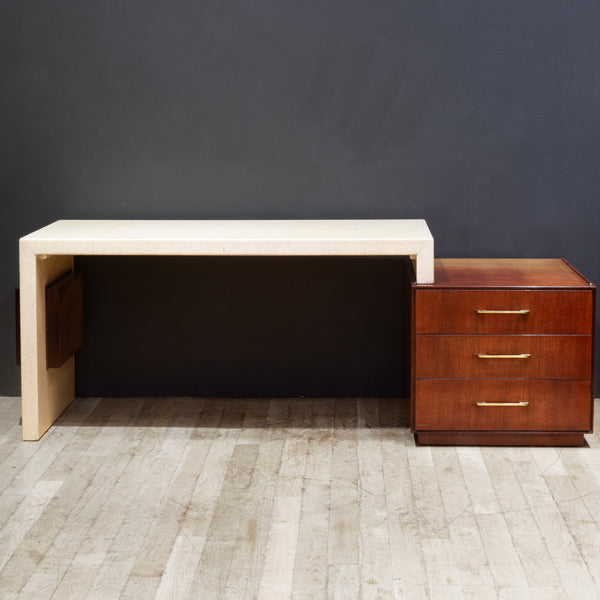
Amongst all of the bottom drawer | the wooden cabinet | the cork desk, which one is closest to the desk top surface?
the cork desk

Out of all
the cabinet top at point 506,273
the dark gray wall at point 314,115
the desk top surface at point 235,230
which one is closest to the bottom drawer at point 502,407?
the cabinet top at point 506,273

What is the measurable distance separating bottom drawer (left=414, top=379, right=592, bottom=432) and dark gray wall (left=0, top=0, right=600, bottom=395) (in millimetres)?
630

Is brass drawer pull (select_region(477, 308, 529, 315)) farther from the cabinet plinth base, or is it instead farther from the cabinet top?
the cabinet plinth base

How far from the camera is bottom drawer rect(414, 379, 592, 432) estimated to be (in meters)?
2.84

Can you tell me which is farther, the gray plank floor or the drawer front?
the drawer front

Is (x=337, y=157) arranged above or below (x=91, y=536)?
above

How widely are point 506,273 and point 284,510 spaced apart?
3.66ft

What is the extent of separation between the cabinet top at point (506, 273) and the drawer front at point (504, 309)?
Answer: 3 centimetres

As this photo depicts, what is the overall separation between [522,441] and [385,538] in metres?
0.80

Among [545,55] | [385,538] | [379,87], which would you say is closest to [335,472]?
[385,538]

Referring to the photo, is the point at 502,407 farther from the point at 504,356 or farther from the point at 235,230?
the point at 235,230

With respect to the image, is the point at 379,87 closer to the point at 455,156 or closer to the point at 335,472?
the point at 455,156

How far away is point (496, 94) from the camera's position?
3.19 m

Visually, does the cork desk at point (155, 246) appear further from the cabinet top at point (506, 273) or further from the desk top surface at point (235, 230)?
the cabinet top at point (506, 273)
